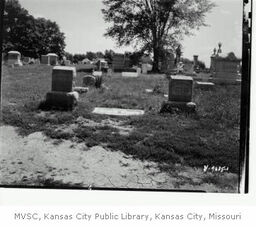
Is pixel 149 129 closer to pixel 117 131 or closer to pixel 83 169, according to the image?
pixel 117 131

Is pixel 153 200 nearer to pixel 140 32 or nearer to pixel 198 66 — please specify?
pixel 140 32

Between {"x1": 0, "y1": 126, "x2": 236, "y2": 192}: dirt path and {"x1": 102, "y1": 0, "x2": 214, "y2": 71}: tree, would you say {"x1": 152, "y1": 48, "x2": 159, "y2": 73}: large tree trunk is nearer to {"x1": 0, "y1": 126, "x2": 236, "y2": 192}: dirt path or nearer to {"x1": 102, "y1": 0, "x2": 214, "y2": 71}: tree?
{"x1": 102, "y1": 0, "x2": 214, "y2": 71}: tree

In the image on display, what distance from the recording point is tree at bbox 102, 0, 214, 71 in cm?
697

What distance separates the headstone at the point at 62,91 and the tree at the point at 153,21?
59.7 inches

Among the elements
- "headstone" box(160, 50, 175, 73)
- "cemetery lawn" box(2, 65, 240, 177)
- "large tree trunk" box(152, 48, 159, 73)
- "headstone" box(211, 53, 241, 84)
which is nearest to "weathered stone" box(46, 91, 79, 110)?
"cemetery lawn" box(2, 65, 240, 177)

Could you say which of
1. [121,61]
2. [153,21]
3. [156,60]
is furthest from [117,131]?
[121,61]

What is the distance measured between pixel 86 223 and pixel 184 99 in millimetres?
3307

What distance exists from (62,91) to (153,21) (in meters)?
5.43

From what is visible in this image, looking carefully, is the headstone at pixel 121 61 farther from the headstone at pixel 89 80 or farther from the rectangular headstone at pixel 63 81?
the rectangular headstone at pixel 63 81

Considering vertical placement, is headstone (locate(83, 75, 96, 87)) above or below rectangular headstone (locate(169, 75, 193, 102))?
above

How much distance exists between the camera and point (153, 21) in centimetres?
978

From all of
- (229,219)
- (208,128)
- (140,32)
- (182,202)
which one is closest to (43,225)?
(182,202)

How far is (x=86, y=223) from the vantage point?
2.85 m

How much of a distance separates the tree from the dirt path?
11.0ft
